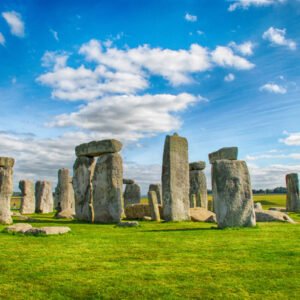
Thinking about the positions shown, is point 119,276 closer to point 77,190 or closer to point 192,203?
point 77,190

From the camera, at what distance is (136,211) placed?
1769 cm

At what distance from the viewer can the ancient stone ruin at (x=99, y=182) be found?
15.2 m

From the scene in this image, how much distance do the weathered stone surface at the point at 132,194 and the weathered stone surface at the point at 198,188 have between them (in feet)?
15.5

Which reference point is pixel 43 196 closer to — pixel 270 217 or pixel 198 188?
pixel 198 188

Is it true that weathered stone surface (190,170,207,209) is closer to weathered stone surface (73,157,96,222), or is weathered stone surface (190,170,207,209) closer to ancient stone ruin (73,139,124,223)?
weathered stone surface (73,157,96,222)

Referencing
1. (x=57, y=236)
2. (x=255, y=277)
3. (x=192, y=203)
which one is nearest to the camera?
(x=255, y=277)

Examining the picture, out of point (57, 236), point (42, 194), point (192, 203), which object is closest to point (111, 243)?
point (57, 236)

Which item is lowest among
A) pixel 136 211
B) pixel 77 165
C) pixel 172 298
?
pixel 172 298

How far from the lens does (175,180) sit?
15.1m

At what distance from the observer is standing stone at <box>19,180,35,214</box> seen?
87.3 ft

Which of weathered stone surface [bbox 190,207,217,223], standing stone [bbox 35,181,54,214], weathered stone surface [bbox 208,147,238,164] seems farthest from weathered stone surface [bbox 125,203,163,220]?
standing stone [bbox 35,181,54,214]

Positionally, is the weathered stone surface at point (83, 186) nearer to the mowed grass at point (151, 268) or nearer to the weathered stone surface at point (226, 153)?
the weathered stone surface at point (226, 153)

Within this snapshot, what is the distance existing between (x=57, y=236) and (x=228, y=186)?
4.82 meters

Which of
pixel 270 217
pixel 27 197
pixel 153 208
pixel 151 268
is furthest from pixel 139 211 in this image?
pixel 27 197
